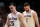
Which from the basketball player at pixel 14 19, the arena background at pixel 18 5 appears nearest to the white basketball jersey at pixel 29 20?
the basketball player at pixel 14 19

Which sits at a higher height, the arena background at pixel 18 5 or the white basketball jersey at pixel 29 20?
the arena background at pixel 18 5

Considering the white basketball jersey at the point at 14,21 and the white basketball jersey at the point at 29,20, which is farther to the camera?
the white basketball jersey at the point at 29,20

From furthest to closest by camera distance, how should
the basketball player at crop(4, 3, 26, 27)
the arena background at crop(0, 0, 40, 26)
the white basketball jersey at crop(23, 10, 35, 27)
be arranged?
1. the arena background at crop(0, 0, 40, 26)
2. the white basketball jersey at crop(23, 10, 35, 27)
3. the basketball player at crop(4, 3, 26, 27)

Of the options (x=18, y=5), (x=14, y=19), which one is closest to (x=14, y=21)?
(x=14, y=19)

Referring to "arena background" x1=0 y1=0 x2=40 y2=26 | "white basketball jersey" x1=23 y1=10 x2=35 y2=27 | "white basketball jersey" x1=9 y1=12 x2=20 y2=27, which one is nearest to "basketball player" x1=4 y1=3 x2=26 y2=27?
"white basketball jersey" x1=9 y1=12 x2=20 y2=27

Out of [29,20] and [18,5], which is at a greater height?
[18,5]

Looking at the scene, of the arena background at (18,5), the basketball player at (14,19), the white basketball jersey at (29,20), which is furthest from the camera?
the arena background at (18,5)

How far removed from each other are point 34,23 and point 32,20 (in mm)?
147

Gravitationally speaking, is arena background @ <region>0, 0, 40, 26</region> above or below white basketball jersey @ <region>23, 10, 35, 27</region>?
above

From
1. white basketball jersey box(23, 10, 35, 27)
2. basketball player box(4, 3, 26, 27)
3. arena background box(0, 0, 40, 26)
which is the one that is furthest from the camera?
arena background box(0, 0, 40, 26)

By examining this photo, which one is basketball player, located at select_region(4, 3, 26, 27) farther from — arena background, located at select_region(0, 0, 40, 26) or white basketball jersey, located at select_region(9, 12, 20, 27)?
arena background, located at select_region(0, 0, 40, 26)

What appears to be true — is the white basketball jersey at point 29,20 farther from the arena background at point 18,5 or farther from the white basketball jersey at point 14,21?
the arena background at point 18,5

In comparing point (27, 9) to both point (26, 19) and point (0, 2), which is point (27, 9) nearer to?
point (26, 19)

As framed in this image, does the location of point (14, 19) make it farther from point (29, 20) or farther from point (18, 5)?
point (18, 5)
